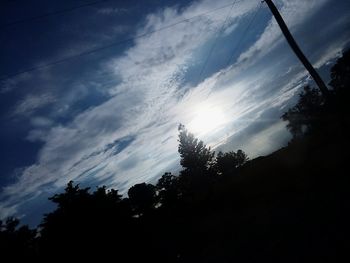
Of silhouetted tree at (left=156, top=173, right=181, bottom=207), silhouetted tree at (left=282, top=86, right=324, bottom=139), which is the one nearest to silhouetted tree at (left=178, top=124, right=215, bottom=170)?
silhouetted tree at (left=156, top=173, right=181, bottom=207)

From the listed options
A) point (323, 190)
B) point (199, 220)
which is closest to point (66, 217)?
point (323, 190)

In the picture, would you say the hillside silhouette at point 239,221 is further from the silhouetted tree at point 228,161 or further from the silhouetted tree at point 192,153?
the silhouetted tree at point 228,161

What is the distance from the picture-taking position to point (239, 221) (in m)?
18.6

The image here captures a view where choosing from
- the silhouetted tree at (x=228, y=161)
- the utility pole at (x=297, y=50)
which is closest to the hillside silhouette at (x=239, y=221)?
the utility pole at (x=297, y=50)

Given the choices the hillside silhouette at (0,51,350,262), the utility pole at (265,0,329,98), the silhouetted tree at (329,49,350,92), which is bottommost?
the hillside silhouette at (0,51,350,262)

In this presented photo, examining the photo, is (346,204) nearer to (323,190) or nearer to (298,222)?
(298,222)

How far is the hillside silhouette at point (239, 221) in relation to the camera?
10.6m

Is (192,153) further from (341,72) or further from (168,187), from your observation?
(341,72)

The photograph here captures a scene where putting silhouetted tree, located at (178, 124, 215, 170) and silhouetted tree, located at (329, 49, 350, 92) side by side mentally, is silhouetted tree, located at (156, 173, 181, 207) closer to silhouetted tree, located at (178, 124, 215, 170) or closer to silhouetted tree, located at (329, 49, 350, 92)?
silhouetted tree, located at (178, 124, 215, 170)

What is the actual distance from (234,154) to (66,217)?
7999cm

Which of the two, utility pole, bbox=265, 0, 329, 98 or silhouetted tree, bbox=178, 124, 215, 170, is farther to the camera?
silhouetted tree, bbox=178, 124, 215, 170

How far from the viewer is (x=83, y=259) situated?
433 inches

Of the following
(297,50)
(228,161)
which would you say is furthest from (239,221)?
(228,161)

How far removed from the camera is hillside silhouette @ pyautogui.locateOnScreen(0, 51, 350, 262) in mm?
10554
